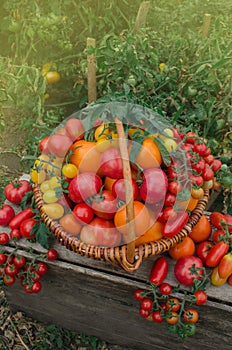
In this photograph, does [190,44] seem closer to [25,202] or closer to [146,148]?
[146,148]

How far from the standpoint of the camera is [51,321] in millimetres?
1864

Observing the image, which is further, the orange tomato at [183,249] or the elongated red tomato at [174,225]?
the orange tomato at [183,249]

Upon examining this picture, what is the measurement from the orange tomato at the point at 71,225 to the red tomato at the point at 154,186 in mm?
232

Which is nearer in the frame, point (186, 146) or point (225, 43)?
point (186, 146)

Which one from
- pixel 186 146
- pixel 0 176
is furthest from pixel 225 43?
pixel 0 176

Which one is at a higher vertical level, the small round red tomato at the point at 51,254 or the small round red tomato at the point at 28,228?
the small round red tomato at the point at 28,228

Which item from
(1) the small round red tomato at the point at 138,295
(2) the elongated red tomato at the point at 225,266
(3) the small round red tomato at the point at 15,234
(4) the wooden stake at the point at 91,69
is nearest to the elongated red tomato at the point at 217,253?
(2) the elongated red tomato at the point at 225,266

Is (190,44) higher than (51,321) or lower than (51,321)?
higher

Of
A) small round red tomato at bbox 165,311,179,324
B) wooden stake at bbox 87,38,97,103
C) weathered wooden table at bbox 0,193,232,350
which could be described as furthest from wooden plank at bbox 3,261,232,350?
wooden stake at bbox 87,38,97,103

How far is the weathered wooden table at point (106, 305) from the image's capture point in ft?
4.76

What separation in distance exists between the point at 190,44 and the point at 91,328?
4.53 feet

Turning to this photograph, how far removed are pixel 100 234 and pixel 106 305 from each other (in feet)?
1.46

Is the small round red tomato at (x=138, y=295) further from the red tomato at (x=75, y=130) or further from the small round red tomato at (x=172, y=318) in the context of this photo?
the red tomato at (x=75, y=130)

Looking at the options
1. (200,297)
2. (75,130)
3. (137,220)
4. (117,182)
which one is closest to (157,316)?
(200,297)
